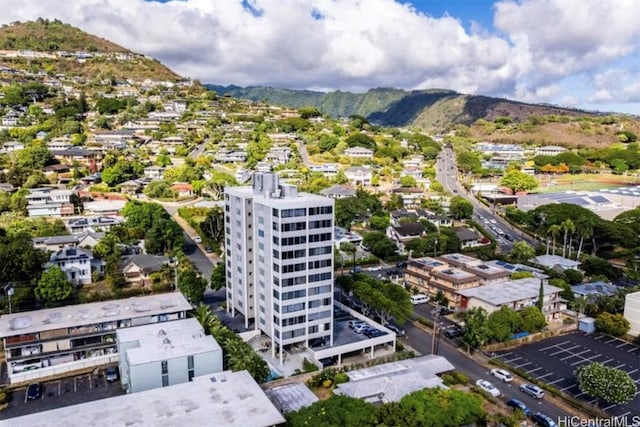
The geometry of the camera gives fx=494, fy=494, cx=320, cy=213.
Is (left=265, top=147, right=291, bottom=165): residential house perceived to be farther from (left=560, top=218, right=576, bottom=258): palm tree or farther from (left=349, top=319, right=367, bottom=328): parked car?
(left=349, top=319, right=367, bottom=328): parked car

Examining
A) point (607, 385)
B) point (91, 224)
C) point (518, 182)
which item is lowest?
point (607, 385)

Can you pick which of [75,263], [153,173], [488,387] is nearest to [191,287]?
[75,263]

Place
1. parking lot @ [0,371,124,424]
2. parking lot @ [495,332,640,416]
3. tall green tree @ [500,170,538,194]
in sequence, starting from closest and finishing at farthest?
parking lot @ [0,371,124,424], parking lot @ [495,332,640,416], tall green tree @ [500,170,538,194]

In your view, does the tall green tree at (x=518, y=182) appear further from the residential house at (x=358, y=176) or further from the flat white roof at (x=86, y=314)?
the flat white roof at (x=86, y=314)

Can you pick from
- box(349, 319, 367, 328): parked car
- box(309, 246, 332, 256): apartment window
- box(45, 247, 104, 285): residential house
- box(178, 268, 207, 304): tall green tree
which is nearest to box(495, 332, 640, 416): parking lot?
box(349, 319, 367, 328): parked car

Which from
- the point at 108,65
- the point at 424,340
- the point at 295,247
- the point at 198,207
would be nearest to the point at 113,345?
the point at 295,247

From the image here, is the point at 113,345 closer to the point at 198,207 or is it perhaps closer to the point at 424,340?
the point at 424,340

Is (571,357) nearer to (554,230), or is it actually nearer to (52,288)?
(554,230)
